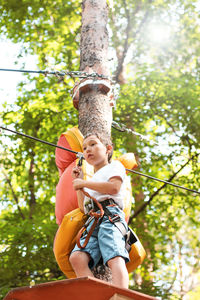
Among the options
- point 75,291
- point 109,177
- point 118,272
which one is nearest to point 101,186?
point 109,177

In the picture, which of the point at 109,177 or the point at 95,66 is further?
the point at 95,66

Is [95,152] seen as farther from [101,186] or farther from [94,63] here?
[94,63]

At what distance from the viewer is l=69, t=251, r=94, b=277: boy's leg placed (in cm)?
262

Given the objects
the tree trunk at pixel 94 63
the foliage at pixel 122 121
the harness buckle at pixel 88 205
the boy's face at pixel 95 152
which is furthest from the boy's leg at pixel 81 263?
the foliage at pixel 122 121

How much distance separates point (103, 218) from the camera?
2.76 metres

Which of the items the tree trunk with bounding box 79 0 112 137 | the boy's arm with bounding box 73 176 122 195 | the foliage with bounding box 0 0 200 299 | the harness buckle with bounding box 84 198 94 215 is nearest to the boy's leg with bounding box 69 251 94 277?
the harness buckle with bounding box 84 198 94 215

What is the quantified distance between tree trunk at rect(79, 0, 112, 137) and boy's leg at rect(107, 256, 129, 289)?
143 cm

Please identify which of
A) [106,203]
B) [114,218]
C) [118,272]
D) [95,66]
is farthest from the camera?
[95,66]

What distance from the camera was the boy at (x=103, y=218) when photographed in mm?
2492

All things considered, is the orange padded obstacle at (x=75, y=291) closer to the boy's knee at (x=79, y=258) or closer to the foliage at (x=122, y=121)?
the boy's knee at (x=79, y=258)

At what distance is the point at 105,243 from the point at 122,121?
6.06m

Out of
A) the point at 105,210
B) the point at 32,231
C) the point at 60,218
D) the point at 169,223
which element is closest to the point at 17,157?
the point at 32,231

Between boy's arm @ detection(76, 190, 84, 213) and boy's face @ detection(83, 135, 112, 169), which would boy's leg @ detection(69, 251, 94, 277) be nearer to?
boy's arm @ detection(76, 190, 84, 213)

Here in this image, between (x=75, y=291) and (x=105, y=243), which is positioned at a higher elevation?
(x=105, y=243)
